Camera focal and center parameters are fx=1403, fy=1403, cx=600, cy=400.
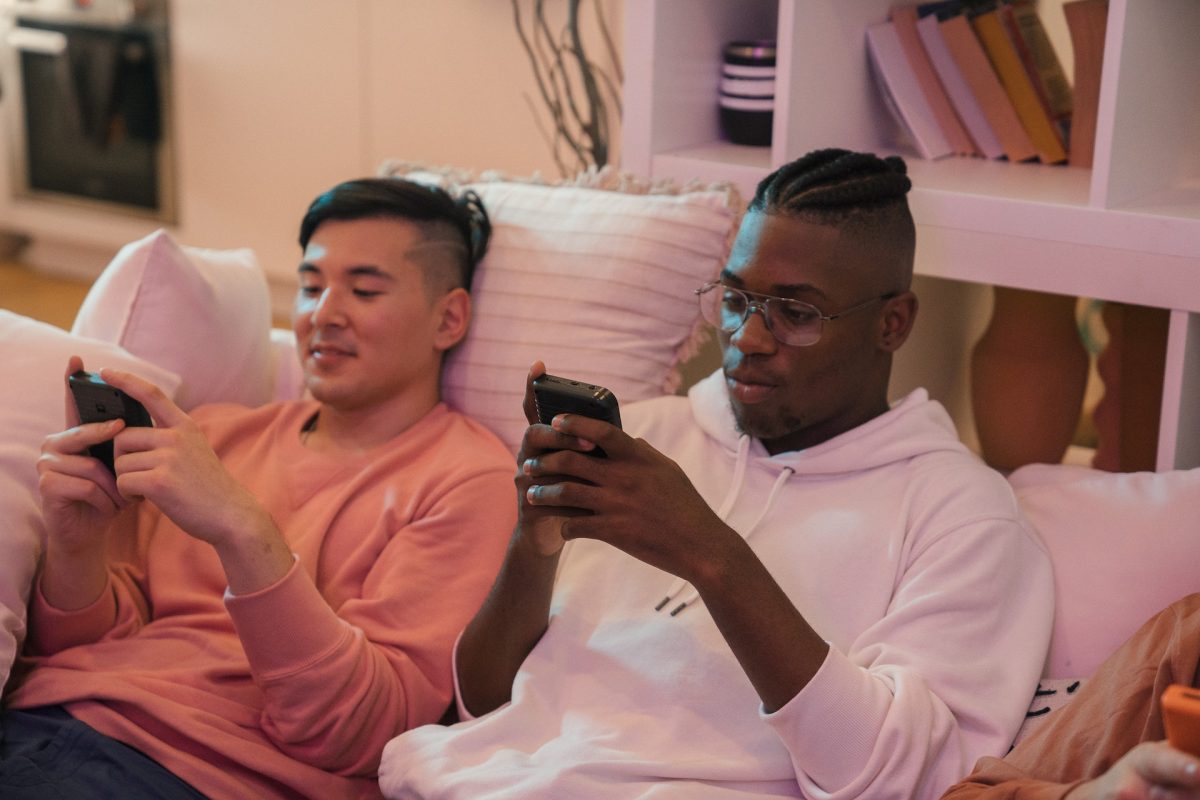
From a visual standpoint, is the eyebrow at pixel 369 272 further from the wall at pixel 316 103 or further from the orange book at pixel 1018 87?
the wall at pixel 316 103

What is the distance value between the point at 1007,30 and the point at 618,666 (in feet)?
3.43

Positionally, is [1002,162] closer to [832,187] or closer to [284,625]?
[832,187]

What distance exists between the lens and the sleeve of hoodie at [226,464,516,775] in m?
1.38

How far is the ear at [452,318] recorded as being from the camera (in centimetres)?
174

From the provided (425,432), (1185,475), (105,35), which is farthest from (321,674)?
(105,35)

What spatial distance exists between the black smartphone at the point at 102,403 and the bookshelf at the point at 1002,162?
0.86 m

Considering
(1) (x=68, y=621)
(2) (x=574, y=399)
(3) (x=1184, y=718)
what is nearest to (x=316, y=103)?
(1) (x=68, y=621)

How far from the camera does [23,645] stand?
1.56m

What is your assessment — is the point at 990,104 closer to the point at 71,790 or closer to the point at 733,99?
the point at 733,99

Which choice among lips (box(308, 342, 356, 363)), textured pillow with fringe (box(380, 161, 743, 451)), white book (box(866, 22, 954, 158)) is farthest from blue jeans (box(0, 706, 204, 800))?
white book (box(866, 22, 954, 158))

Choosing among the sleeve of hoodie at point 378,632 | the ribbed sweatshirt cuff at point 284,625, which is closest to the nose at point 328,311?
the sleeve of hoodie at point 378,632

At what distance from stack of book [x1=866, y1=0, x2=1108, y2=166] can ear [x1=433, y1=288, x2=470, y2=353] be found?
68 cm

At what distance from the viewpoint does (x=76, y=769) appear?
1363mm

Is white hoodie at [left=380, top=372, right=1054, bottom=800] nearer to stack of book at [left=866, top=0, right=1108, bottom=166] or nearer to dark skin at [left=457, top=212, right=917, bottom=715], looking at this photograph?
dark skin at [left=457, top=212, right=917, bottom=715]
